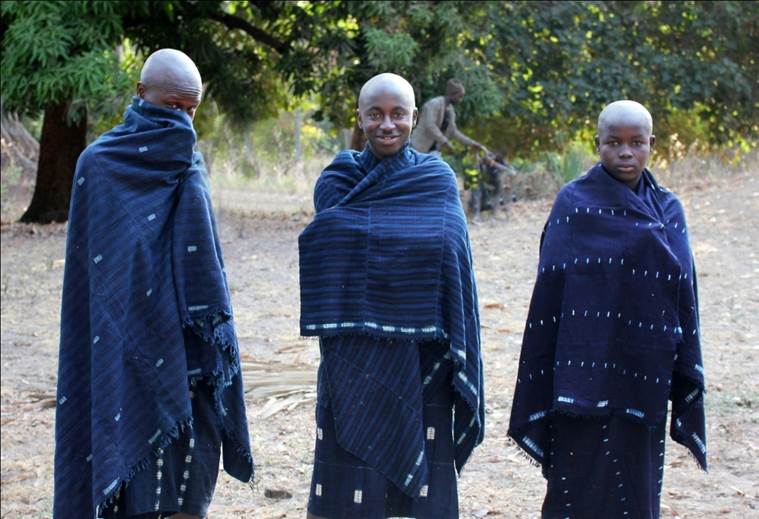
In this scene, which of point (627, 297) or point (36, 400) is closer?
point (627, 297)

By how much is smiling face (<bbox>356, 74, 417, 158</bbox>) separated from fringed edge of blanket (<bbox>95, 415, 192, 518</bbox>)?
103 cm

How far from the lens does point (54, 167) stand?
584 inches

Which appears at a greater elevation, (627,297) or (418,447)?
(627,297)

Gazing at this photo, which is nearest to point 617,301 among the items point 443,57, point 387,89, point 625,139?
point 625,139

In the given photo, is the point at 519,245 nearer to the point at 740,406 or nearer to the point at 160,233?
the point at 740,406

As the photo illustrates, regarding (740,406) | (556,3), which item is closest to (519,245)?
(740,406)

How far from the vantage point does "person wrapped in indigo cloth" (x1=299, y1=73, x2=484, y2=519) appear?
3465 mm

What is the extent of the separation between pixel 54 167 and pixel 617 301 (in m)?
12.4

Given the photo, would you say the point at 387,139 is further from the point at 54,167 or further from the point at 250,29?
the point at 54,167

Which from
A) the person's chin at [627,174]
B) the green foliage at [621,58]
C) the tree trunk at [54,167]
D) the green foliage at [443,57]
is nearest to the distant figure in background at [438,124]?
the green foliage at [443,57]

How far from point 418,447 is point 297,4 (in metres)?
11.2

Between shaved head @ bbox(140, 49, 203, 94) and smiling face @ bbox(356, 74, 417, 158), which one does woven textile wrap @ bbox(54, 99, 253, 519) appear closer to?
shaved head @ bbox(140, 49, 203, 94)

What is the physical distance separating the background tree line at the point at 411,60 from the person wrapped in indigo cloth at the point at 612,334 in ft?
27.4

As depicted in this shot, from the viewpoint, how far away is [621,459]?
3.61 meters
